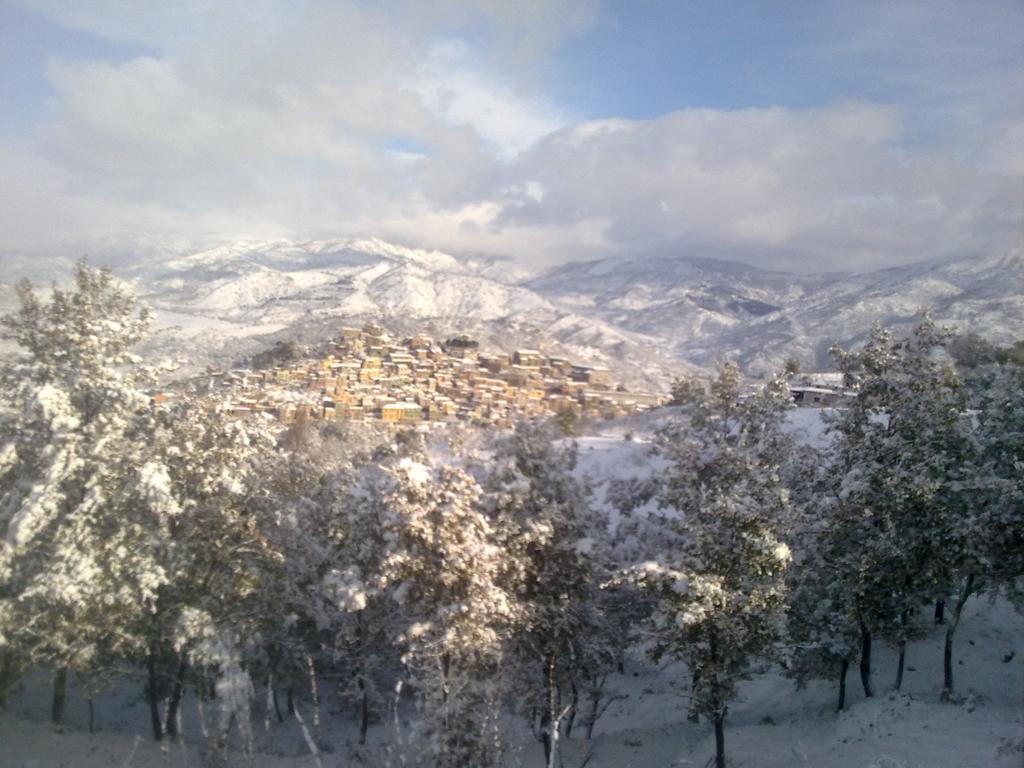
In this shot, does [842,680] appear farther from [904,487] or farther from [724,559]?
[724,559]

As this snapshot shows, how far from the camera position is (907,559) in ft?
32.8

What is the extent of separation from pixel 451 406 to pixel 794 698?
98.0 feet

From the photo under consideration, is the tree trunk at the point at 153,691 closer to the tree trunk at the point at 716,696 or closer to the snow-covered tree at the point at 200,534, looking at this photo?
the snow-covered tree at the point at 200,534

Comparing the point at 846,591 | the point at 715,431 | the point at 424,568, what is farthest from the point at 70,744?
the point at 846,591

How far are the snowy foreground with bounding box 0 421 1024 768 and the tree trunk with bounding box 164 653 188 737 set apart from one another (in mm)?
345

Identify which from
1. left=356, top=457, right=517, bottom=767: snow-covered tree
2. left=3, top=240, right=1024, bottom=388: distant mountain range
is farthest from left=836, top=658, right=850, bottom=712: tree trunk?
left=3, top=240, right=1024, bottom=388: distant mountain range

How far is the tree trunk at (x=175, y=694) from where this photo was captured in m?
10.7

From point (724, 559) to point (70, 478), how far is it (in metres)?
9.86

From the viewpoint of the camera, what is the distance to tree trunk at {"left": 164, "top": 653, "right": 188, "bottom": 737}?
35.2 feet

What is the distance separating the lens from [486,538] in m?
9.34

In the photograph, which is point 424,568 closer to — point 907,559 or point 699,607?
point 699,607

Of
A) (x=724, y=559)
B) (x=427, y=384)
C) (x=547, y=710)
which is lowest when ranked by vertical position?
(x=547, y=710)

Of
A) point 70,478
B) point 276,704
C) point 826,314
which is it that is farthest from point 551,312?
point 70,478

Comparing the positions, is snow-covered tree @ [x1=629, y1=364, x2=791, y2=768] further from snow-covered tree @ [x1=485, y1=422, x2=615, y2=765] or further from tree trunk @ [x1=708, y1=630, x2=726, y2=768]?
snow-covered tree @ [x1=485, y1=422, x2=615, y2=765]
